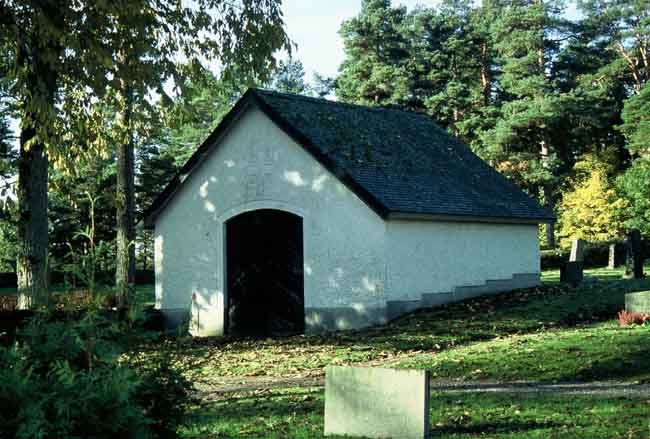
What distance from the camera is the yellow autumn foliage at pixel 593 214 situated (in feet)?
170

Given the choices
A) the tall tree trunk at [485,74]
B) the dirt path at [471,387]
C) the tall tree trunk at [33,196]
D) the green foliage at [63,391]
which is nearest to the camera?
the green foliage at [63,391]

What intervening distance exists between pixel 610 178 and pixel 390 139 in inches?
1347

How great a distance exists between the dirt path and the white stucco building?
6935 mm

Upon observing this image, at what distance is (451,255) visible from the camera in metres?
24.4

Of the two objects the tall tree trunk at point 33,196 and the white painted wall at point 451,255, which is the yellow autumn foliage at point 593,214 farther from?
the tall tree trunk at point 33,196

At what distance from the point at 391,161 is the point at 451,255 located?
10.3ft

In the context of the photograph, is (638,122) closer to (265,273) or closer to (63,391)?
(265,273)

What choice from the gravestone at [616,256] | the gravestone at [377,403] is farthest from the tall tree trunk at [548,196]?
the gravestone at [377,403]

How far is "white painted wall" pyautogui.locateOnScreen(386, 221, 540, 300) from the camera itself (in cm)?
2256

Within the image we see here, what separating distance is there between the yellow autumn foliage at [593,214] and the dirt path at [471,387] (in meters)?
39.5

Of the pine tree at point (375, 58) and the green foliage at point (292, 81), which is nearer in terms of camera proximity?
the pine tree at point (375, 58)

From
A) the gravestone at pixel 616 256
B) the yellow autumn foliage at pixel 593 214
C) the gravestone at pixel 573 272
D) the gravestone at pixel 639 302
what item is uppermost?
the yellow autumn foliage at pixel 593 214

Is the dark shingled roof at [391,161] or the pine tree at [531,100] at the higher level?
the pine tree at [531,100]

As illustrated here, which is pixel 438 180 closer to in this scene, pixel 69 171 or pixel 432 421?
pixel 69 171
